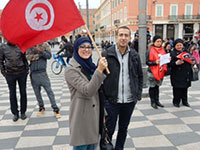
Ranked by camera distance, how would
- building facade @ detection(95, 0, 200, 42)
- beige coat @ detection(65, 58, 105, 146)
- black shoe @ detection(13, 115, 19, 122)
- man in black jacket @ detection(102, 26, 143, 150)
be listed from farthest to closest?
building facade @ detection(95, 0, 200, 42) < black shoe @ detection(13, 115, 19, 122) < man in black jacket @ detection(102, 26, 143, 150) < beige coat @ detection(65, 58, 105, 146)

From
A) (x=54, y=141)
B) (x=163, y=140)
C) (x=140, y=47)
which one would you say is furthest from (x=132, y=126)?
(x=140, y=47)

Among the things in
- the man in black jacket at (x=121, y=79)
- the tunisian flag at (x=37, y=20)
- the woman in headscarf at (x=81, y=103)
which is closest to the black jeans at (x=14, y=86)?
the tunisian flag at (x=37, y=20)

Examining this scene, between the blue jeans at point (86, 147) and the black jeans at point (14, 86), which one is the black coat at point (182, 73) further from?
the black jeans at point (14, 86)

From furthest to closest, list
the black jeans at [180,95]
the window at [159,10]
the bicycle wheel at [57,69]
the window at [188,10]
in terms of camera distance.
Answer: the window at [188,10], the window at [159,10], the bicycle wheel at [57,69], the black jeans at [180,95]

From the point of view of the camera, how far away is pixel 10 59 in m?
4.20

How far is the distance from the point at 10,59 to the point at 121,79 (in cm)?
264

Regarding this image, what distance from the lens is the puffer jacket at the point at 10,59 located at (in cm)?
420

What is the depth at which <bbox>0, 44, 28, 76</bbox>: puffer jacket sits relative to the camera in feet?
13.8

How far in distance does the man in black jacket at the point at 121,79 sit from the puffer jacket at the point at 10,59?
231cm

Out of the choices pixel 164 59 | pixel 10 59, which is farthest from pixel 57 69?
pixel 164 59

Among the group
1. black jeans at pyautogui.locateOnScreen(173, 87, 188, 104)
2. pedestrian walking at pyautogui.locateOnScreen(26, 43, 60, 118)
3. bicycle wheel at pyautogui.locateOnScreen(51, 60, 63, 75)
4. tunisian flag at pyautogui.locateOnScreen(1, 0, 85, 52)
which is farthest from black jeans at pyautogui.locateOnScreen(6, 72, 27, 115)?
bicycle wheel at pyautogui.locateOnScreen(51, 60, 63, 75)

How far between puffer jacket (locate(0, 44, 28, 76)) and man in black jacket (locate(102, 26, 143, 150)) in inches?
90.8

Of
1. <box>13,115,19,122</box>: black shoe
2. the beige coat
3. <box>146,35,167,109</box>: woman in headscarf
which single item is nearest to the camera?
the beige coat

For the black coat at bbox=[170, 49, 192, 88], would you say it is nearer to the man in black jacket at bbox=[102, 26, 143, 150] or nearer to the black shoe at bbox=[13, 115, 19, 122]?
the man in black jacket at bbox=[102, 26, 143, 150]
